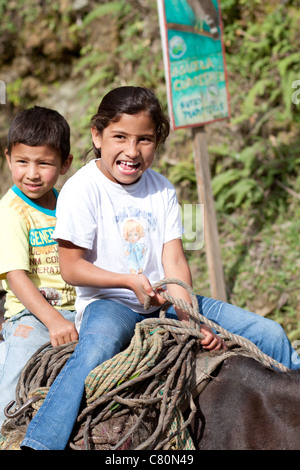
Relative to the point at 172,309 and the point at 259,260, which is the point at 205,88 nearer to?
the point at 259,260

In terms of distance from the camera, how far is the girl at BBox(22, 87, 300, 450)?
281 centimetres

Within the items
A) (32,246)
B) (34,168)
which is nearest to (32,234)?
(32,246)

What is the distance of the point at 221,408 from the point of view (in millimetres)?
2633

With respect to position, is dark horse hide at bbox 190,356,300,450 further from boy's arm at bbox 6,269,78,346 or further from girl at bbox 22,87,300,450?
boy's arm at bbox 6,269,78,346

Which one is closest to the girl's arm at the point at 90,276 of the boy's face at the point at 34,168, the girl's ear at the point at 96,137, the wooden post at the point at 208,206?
the girl's ear at the point at 96,137

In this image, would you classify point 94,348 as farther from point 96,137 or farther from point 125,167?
point 96,137

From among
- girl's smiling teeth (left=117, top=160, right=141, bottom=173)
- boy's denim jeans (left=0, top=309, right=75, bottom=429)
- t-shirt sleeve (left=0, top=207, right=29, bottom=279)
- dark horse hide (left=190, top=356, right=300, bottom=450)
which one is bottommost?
dark horse hide (left=190, top=356, right=300, bottom=450)

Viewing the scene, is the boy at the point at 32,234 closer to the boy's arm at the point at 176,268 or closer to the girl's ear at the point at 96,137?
the girl's ear at the point at 96,137

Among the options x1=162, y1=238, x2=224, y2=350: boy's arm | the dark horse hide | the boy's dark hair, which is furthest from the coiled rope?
the boy's dark hair

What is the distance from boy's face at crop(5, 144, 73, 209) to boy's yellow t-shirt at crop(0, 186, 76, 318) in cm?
11

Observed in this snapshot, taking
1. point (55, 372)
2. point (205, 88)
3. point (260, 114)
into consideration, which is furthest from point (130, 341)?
point (260, 114)

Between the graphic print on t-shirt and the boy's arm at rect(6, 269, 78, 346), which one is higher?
the graphic print on t-shirt

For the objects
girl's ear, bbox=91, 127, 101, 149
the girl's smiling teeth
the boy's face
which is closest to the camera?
the girl's smiling teeth

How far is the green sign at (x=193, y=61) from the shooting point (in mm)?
5371
